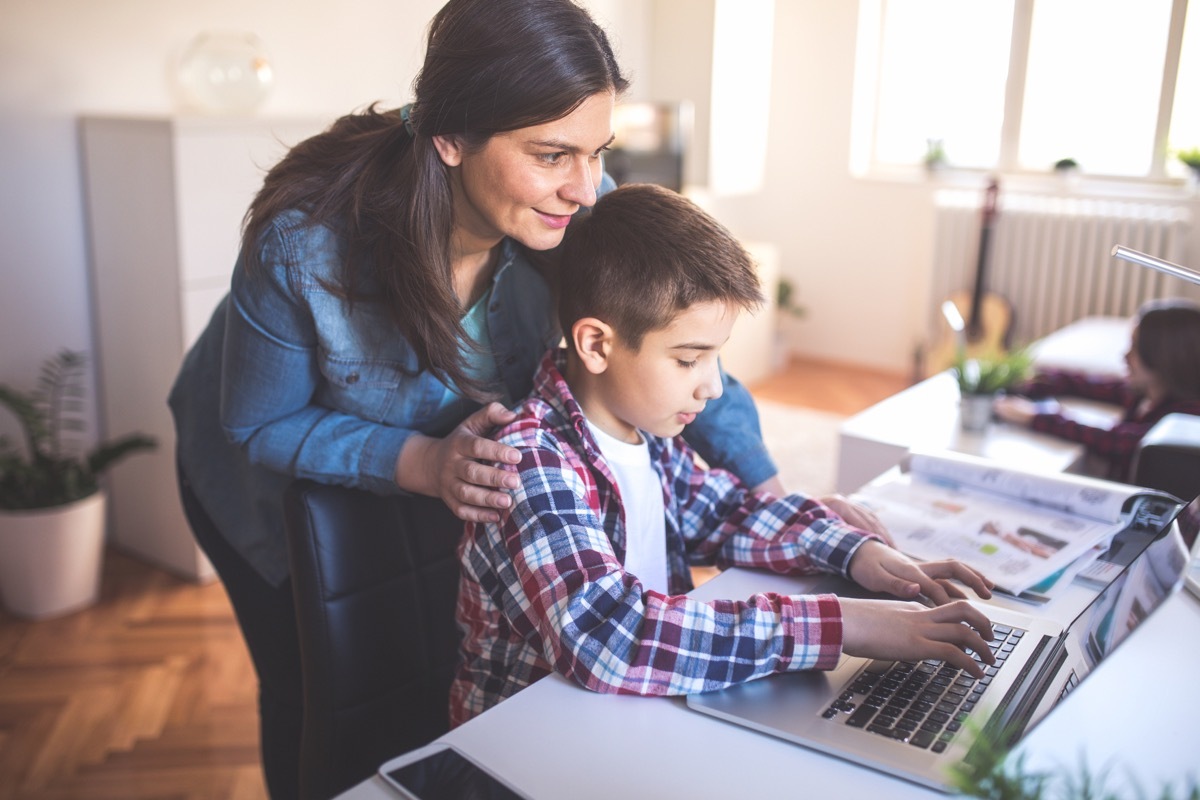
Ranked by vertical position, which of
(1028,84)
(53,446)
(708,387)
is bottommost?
(53,446)

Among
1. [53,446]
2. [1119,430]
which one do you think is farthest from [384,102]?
[1119,430]

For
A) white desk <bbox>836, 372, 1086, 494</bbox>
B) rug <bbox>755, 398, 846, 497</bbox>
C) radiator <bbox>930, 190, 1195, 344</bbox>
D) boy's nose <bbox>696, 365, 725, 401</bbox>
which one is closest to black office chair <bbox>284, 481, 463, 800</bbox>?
boy's nose <bbox>696, 365, 725, 401</bbox>

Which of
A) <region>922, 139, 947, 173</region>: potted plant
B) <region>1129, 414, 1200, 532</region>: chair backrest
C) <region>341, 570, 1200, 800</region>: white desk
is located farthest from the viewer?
<region>922, 139, 947, 173</region>: potted plant

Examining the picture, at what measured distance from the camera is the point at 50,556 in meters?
2.62

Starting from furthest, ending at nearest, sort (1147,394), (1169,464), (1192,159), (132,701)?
(1192,159)
(1147,394)
(132,701)
(1169,464)

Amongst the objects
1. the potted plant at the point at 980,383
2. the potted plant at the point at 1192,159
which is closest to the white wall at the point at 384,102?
Answer: the potted plant at the point at 1192,159

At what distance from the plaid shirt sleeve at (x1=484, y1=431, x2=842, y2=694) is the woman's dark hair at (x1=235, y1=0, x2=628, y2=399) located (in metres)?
0.28

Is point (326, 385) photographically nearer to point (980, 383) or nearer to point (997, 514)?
point (997, 514)

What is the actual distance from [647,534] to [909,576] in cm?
28

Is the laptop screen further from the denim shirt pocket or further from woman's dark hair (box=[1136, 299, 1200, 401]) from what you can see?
woman's dark hair (box=[1136, 299, 1200, 401])

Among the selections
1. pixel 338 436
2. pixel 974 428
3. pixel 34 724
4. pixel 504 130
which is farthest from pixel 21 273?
pixel 974 428

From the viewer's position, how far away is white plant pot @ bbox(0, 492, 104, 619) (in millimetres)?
2586

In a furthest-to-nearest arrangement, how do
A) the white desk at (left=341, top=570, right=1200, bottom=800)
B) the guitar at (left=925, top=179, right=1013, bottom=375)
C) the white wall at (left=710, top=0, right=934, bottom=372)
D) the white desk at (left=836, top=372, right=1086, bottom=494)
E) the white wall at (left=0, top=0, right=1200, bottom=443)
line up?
the white wall at (left=710, top=0, right=934, bottom=372), the guitar at (left=925, top=179, right=1013, bottom=375), the white wall at (left=0, top=0, right=1200, bottom=443), the white desk at (left=836, top=372, right=1086, bottom=494), the white desk at (left=341, top=570, right=1200, bottom=800)

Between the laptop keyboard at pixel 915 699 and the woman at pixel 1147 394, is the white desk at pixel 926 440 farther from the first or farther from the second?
the laptop keyboard at pixel 915 699
